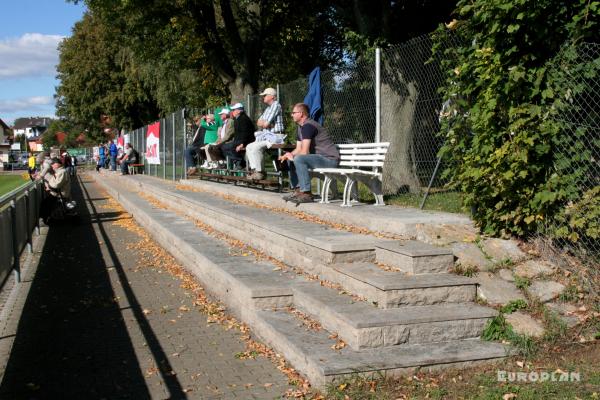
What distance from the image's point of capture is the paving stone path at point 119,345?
4543 mm

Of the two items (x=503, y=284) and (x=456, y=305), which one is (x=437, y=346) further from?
(x=503, y=284)

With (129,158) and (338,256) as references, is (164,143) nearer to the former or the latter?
(129,158)

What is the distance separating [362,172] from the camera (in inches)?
328

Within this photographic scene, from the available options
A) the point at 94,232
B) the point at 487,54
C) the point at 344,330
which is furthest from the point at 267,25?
the point at 344,330

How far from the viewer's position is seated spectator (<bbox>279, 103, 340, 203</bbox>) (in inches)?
357

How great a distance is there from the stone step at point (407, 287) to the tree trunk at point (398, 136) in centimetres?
416

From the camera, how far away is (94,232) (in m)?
13.6

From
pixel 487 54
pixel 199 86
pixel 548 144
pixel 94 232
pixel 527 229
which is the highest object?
pixel 199 86

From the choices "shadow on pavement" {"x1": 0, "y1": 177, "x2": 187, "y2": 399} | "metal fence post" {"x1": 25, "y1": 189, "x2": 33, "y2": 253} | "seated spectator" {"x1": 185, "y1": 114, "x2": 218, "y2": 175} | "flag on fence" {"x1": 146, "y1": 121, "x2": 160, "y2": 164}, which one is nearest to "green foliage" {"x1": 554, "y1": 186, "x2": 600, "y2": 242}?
"shadow on pavement" {"x1": 0, "y1": 177, "x2": 187, "y2": 399}

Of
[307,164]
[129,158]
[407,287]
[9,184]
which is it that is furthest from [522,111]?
[9,184]

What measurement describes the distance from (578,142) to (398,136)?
15.5 ft

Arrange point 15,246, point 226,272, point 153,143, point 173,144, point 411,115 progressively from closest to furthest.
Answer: point 226,272, point 15,246, point 411,115, point 173,144, point 153,143

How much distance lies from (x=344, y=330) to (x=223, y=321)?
1.79m

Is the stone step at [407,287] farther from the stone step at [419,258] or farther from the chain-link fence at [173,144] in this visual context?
the chain-link fence at [173,144]
